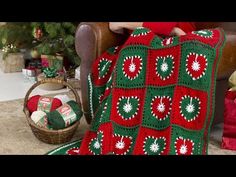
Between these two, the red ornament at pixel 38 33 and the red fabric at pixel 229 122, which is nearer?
the red fabric at pixel 229 122

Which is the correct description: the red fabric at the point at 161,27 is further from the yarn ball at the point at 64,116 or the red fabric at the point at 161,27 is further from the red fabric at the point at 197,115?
the yarn ball at the point at 64,116

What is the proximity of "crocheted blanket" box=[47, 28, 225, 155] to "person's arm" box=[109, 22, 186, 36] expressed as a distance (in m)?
0.09

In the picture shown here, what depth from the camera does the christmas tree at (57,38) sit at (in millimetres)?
2648

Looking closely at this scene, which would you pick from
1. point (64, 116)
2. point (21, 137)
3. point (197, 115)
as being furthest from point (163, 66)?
point (21, 137)

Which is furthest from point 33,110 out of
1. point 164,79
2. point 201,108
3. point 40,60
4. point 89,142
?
point 40,60

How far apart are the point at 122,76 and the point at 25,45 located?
5.08ft

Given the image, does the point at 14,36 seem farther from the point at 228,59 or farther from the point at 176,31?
the point at 228,59

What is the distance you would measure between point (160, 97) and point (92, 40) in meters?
0.42

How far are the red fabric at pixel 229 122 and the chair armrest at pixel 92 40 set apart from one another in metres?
0.58

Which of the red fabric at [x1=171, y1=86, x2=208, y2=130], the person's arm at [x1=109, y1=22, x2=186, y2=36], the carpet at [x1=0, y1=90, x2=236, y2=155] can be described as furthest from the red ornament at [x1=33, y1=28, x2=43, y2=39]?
the red fabric at [x1=171, y1=86, x2=208, y2=130]

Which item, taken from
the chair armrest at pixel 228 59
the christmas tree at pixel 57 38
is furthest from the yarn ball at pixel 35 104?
the christmas tree at pixel 57 38

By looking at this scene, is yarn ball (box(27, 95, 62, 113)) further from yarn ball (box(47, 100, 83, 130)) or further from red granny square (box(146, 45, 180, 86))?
red granny square (box(146, 45, 180, 86))

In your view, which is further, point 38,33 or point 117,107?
point 38,33

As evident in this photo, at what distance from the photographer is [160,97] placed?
1.63 meters
